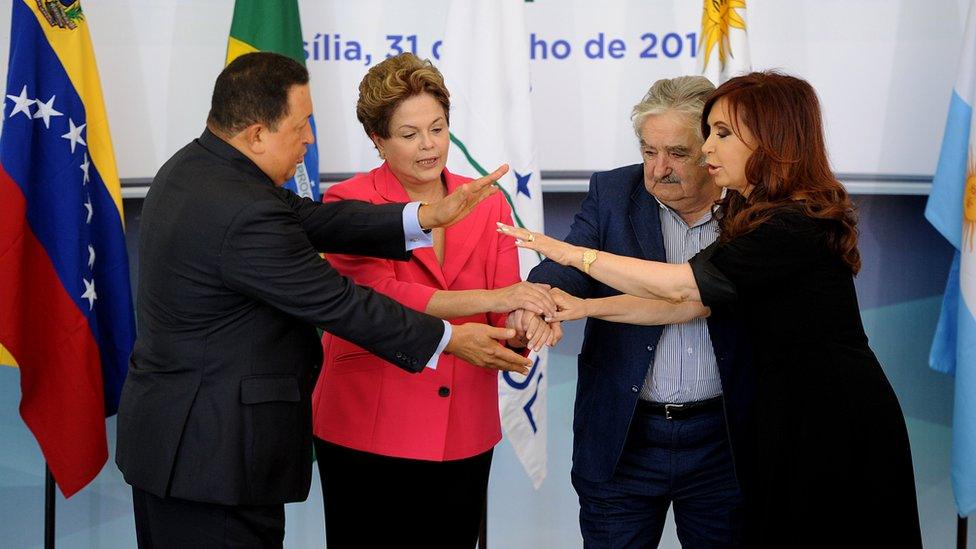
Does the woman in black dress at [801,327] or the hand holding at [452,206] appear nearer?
the woman in black dress at [801,327]

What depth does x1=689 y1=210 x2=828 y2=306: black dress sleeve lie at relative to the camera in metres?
2.07

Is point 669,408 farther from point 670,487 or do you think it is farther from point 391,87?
point 391,87

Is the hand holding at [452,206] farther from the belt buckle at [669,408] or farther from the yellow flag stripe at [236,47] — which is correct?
the yellow flag stripe at [236,47]

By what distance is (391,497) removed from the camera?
8.05 feet

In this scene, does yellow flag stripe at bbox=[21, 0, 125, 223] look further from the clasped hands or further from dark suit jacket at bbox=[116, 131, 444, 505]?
the clasped hands

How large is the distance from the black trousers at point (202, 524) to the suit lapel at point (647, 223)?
1035mm

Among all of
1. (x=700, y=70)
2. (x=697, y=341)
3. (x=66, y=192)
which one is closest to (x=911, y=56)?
(x=700, y=70)

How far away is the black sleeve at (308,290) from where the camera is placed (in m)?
2.00

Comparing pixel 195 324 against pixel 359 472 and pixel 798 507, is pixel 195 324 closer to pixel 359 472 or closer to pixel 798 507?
pixel 359 472

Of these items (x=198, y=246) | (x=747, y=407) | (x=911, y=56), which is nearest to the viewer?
(x=198, y=246)

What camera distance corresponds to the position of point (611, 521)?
246 cm

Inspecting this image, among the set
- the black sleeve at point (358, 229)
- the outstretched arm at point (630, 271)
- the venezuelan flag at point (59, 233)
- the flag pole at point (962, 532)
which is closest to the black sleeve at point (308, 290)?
the black sleeve at point (358, 229)

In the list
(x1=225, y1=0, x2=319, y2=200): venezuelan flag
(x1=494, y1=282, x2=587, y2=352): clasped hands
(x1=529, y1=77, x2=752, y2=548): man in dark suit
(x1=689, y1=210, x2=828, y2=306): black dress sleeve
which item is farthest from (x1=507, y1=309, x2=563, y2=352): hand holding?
(x1=225, y1=0, x2=319, y2=200): venezuelan flag

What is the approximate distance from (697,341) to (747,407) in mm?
187
